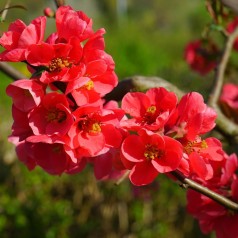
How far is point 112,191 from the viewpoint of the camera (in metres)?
3.16

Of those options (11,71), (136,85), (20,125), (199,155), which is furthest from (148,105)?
(11,71)

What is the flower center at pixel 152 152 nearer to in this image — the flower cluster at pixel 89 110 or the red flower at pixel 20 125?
the flower cluster at pixel 89 110

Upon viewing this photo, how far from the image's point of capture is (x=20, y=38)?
2.73 feet

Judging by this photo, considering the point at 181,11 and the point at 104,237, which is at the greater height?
the point at 104,237

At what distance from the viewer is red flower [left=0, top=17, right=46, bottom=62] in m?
0.82

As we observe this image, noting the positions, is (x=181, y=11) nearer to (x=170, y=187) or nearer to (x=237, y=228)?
(x=170, y=187)

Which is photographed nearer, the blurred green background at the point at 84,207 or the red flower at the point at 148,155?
the red flower at the point at 148,155

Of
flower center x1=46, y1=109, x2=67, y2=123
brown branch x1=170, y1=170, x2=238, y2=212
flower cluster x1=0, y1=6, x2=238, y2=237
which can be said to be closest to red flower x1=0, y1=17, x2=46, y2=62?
flower cluster x1=0, y1=6, x2=238, y2=237

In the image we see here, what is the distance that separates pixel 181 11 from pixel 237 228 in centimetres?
2934

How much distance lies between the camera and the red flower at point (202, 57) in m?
2.04

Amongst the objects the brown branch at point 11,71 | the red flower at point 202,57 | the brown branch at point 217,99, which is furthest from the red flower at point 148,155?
the red flower at point 202,57

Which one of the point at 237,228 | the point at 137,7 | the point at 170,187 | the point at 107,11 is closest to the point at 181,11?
the point at 137,7

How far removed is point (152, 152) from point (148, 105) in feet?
0.30

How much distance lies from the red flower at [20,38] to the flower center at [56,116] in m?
0.10
